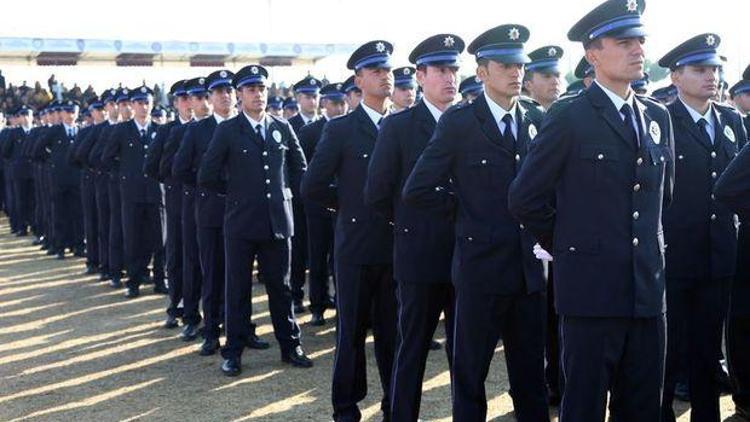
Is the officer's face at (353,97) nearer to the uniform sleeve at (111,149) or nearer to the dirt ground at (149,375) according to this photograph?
the dirt ground at (149,375)

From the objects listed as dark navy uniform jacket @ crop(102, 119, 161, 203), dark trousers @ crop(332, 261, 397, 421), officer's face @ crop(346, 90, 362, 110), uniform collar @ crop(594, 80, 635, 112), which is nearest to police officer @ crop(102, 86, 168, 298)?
dark navy uniform jacket @ crop(102, 119, 161, 203)

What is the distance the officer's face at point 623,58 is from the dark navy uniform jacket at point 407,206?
1.41 metres

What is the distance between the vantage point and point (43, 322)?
9211 mm

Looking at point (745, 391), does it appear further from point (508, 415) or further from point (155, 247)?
point (155, 247)

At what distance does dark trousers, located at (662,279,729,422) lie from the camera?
4.66 meters

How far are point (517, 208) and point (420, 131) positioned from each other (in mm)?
1251

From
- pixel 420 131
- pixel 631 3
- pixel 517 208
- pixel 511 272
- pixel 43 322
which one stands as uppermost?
pixel 631 3

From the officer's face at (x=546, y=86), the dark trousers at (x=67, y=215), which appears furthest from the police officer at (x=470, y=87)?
the dark trousers at (x=67, y=215)

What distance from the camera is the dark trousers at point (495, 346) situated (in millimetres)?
4180

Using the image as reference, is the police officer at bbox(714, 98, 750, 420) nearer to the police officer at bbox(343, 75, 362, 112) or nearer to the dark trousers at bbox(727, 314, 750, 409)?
the dark trousers at bbox(727, 314, 750, 409)

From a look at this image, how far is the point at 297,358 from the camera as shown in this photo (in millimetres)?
Answer: 6887

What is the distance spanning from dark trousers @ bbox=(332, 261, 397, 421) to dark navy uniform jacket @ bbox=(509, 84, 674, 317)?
1.93 meters

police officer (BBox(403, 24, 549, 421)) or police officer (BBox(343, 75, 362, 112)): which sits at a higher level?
police officer (BBox(343, 75, 362, 112))

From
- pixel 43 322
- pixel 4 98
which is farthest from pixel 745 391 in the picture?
pixel 4 98
